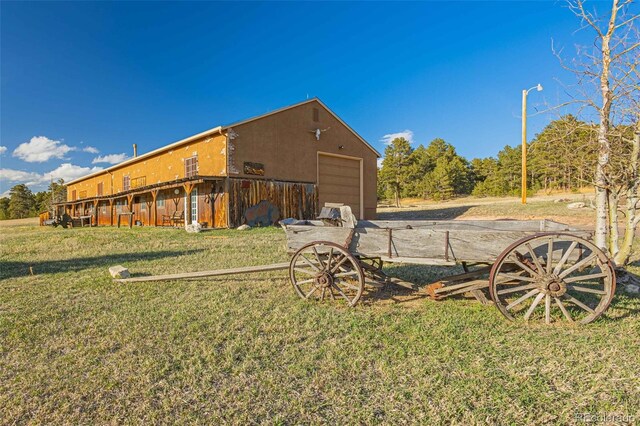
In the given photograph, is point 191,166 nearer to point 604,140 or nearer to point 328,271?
point 328,271

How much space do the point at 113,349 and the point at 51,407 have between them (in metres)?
0.89

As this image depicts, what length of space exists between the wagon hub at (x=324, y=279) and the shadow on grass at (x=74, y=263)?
211 inches

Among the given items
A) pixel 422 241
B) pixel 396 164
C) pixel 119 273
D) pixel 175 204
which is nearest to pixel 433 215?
pixel 175 204

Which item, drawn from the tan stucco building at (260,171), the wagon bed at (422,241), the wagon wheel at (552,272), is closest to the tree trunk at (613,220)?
the wagon bed at (422,241)

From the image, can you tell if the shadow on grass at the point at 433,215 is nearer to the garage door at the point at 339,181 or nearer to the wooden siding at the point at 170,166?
the garage door at the point at 339,181

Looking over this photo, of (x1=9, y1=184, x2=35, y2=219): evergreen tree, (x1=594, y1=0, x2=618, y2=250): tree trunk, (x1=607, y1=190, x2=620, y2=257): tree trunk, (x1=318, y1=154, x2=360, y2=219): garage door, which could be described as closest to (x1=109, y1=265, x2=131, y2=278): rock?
(x1=594, y1=0, x2=618, y2=250): tree trunk

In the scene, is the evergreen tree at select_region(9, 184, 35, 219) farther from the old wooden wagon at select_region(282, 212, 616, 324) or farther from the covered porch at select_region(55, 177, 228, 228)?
the old wooden wagon at select_region(282, 212, 616, 324)

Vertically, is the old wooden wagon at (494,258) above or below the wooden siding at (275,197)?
below

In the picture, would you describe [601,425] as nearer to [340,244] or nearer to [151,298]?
[340,244]

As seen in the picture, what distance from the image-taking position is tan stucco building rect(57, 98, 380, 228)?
16.3 metres

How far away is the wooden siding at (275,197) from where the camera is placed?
1602 centimetres

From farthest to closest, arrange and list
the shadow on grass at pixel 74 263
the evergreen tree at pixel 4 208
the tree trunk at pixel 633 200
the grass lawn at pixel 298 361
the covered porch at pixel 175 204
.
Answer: the evergreen tree at pixel 4 208, the covered porch at pixel 175 204, the shadow on grass at pixel 74 263, the tree trunk at pixel 633 200, the grass lawn at pixel 298 361

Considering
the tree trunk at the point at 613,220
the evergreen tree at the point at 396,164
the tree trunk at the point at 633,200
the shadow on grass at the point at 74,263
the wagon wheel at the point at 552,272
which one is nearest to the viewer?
the wagon wheel at the point at 552,272

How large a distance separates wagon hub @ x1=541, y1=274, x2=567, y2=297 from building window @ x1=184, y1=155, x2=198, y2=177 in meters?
17.4
